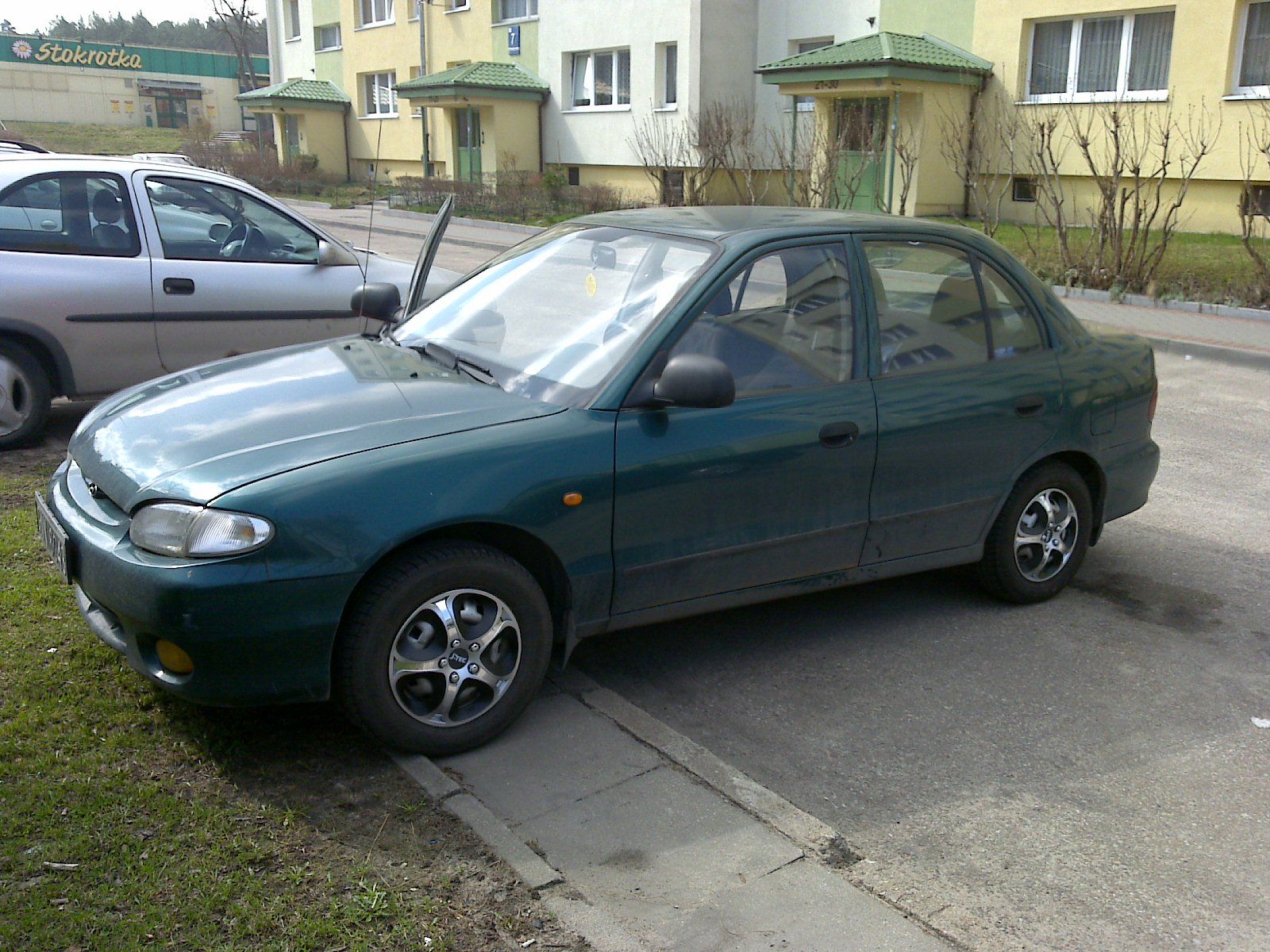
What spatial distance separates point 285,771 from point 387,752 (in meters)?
0.32

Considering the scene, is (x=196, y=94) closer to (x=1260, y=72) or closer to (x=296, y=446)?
(x=1260, y=72)

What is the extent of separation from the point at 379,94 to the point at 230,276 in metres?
38.8

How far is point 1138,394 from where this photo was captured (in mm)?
5559

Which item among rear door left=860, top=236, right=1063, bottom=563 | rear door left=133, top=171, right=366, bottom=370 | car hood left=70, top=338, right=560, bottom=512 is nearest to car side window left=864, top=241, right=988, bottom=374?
rear door left=860, top=236, right=1063, bottom=563

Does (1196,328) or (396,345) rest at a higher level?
(396,345)

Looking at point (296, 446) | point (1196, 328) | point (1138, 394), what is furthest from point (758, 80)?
point (296, 446)

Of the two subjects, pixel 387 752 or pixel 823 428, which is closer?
pixel 387 752

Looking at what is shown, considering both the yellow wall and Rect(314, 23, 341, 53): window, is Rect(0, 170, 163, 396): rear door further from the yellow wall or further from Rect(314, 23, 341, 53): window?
Rect(314, 23, 341, 53): window

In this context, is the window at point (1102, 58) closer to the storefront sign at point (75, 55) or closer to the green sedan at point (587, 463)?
the green sedan at point (587, 463)

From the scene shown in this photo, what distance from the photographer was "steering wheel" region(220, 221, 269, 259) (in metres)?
7.93

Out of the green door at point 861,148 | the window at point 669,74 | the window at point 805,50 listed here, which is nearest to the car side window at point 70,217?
the green door at point 861,148

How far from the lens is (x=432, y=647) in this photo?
3816 mm

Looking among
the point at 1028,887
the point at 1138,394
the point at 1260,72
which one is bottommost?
the point at 1028,887

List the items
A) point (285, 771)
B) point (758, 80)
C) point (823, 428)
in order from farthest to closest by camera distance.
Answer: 1. point (758, 80)
2. point (823, 428)
3. point (285, 771)
